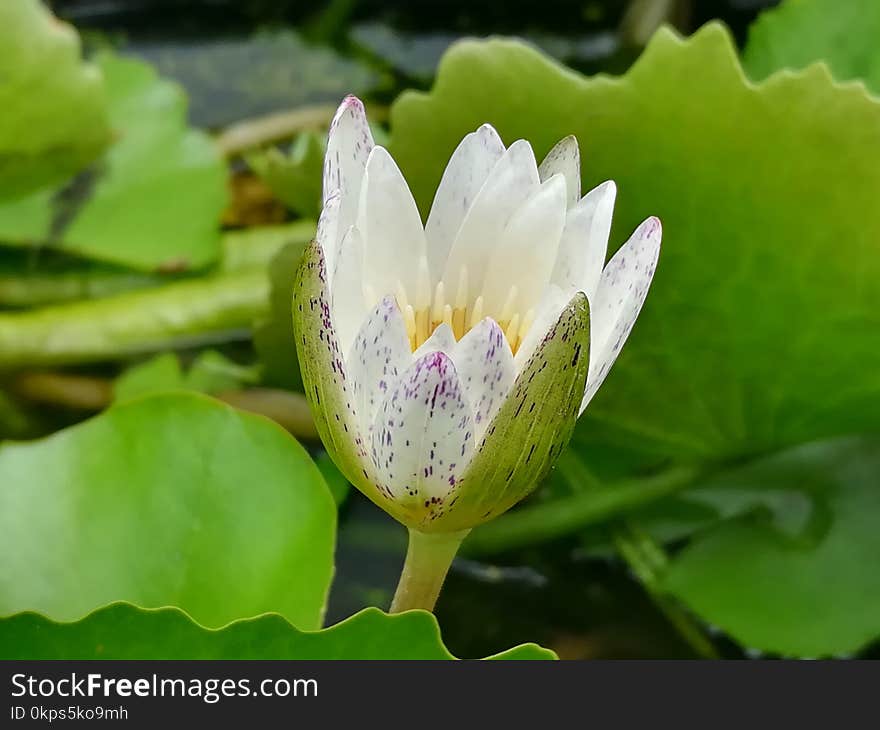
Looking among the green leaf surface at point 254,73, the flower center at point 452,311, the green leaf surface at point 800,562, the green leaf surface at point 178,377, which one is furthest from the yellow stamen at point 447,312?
the green leaf surface at point 254,73

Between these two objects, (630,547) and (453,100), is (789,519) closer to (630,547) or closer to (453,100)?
(630,547)

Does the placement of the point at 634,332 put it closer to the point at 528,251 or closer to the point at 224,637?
the point at 528,251

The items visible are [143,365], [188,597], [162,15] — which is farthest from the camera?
[162,15]

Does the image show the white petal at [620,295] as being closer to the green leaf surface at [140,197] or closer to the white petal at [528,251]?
the white petal at [528,251]

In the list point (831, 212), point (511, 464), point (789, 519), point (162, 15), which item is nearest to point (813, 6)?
point (831, 212)

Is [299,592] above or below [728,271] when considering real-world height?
below

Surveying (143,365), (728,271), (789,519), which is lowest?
(143,365)

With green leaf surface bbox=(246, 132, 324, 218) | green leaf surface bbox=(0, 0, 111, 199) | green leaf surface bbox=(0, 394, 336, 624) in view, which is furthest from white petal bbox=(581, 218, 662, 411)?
green leaf surface bbox=(0, 0, 111, 199)
